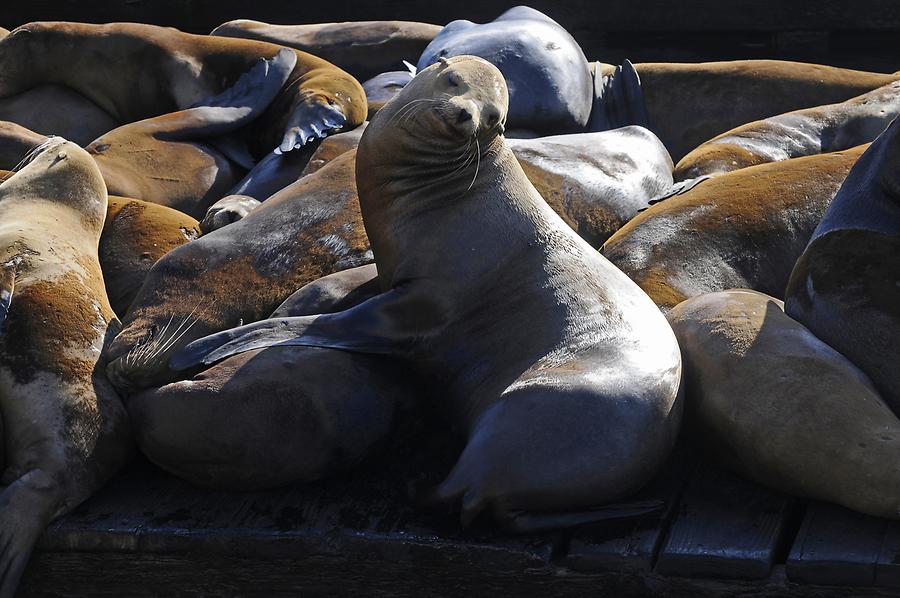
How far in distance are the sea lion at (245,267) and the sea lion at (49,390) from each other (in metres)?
0.12

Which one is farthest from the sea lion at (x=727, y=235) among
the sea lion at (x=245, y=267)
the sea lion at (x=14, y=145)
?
the sea lion at (x=14, y=145)

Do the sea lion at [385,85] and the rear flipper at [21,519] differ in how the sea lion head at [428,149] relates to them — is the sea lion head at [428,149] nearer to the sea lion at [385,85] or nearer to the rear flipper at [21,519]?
the rear flipper at [21,519]

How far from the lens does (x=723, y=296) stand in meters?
3.81

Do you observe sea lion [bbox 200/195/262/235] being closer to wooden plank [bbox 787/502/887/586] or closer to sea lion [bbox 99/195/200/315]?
sea lion [bbox 99/195/200/315]

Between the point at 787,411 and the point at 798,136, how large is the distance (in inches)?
98.3

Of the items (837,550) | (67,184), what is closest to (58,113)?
(67,184)

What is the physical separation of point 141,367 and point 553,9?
5747 millimetres

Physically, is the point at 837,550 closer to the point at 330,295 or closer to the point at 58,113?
the point at 330,295

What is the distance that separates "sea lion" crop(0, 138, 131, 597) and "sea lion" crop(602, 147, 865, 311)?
1644 millimetres

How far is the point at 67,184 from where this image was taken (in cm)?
467

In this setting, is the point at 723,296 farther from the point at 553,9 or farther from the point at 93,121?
the point at 553,9

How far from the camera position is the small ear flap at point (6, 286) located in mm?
3823

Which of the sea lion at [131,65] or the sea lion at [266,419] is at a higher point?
the sea lion at [266,419]

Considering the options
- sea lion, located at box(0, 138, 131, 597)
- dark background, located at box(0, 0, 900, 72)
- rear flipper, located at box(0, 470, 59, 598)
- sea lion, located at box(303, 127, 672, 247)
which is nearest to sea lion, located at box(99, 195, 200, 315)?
sea lion, located at box(0, 138, 131, 597)
